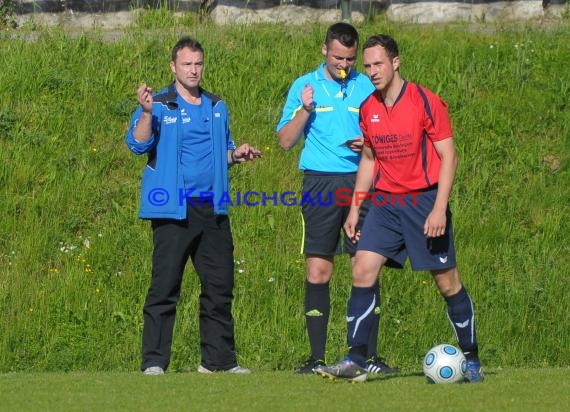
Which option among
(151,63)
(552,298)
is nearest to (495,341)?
(552,298)

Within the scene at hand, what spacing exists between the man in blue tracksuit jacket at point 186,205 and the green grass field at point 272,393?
47 centimetres

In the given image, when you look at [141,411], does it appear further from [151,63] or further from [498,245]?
[151,63]

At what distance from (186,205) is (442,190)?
1.82 metres

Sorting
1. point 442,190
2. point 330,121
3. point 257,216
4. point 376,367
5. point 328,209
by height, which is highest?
point 330,121

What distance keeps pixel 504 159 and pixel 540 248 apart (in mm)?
1431

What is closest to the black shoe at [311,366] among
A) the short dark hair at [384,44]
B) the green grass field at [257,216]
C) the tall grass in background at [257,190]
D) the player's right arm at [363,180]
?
the green grass field at [257,216]

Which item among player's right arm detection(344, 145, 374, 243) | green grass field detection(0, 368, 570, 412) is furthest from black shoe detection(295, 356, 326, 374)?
player's right arm detection(344, 145, 374, 243)

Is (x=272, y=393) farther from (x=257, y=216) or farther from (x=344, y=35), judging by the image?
(x=257, y=216)

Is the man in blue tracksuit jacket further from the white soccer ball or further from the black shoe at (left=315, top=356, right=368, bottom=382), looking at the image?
the white soccer ball

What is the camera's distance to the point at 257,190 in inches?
482

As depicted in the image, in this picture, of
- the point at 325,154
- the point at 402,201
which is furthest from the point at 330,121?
the point at 402,201

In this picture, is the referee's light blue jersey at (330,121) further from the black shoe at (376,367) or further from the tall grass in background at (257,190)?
the tall grass in background at (257,190)

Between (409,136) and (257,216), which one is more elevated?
(409,136)

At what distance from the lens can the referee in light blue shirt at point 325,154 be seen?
8.63 meters
